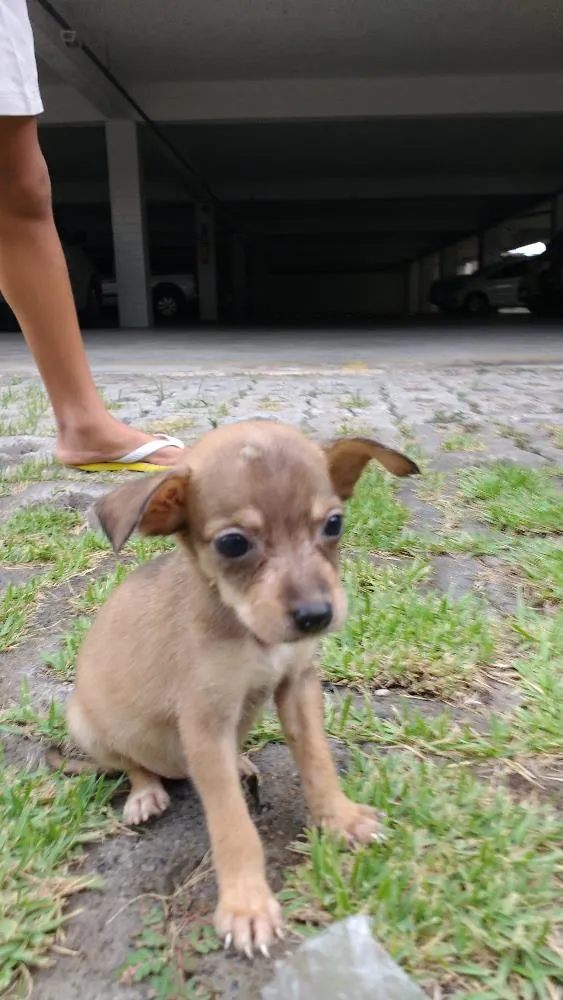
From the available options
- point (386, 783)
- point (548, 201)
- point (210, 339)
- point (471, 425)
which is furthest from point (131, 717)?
point (548, 201)

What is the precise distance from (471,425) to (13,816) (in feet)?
14.9

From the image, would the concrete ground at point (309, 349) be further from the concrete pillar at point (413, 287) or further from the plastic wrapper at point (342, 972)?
the concrete pillar at point (413, 287)

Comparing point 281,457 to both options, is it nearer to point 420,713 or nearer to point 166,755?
point 166,755

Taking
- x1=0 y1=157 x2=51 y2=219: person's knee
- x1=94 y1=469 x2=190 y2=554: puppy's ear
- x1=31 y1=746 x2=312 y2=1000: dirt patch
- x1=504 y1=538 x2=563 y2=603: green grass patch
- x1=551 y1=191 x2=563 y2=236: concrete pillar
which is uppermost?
x1=551 y1=191 x2=563 y2=236: concrete pillar

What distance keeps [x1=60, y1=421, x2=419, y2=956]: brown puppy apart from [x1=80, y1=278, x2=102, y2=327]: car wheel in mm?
20538

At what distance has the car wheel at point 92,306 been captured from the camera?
22.5 meters

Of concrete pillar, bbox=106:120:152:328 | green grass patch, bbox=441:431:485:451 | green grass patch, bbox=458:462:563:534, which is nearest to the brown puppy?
green grass patch, bbox=458:462:563:534

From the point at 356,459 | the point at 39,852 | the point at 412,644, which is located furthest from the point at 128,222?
the point at 39,852

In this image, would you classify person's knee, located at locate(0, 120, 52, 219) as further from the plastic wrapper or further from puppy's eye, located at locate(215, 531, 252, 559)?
the plastic wrapper

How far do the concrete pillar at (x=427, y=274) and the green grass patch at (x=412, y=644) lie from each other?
4295cm

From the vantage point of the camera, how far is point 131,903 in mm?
1564

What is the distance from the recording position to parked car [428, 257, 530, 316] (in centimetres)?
2641

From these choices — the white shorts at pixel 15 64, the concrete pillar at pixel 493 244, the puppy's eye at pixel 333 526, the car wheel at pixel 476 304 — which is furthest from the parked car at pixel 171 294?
the puppy's eye at pixel 333 526

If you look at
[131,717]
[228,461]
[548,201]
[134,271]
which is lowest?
[131,717]
